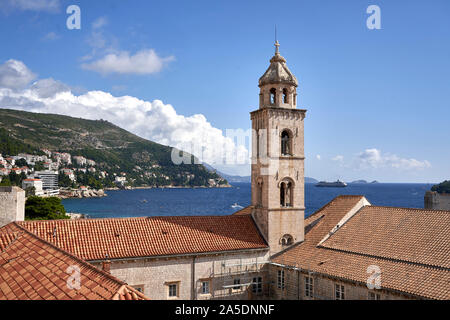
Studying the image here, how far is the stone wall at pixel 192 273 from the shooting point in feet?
74.7

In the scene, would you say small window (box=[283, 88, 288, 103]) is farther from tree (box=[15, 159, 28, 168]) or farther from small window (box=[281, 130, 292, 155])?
tree (box=[15, 159, 28, 168])

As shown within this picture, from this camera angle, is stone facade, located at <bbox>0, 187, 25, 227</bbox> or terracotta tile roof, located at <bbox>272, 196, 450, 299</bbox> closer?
terracotta tile roof, located at <bbox>272, 196, 450, 299</bbox>

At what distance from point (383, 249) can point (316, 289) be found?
4.73 meters

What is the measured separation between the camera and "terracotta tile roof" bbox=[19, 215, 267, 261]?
22.3 meters

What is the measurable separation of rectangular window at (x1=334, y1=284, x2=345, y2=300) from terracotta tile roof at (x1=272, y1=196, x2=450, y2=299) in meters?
0.79

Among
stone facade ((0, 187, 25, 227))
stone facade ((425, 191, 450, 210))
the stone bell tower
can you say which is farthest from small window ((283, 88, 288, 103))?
stone facade ((0, 187, 25, 227))

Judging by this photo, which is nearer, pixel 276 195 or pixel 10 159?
pixel 276 195

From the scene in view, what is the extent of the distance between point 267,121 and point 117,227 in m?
13.0

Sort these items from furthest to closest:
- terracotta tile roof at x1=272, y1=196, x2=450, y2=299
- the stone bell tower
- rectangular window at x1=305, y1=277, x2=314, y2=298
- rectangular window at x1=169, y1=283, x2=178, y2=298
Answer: the stone bell tower < rectangular window at x1=305, y1=277, x2=314, y2=298 < rectangular window at x1=169, y1=283, x2=178, y2=298 < terracotta tile roof at x1=272, y1=196, x2=450, y2=299

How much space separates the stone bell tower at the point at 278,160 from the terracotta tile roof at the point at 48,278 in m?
16.7

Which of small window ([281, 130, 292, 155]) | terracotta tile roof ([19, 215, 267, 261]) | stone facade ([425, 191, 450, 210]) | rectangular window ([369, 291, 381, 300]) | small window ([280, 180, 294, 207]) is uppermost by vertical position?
small window ([281, 130, 292, 155])

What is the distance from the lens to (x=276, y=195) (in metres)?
28.7
